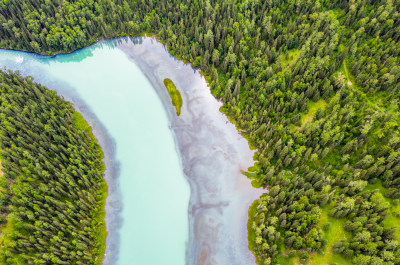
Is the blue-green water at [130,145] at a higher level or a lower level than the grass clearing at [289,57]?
lower

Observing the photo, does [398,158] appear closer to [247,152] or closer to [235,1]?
[247,152]

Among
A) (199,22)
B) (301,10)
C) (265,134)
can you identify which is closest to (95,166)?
(265,134)

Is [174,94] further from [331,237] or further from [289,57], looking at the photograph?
[331,237]

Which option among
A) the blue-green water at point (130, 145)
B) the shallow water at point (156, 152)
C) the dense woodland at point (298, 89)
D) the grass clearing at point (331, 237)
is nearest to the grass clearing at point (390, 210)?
the dense woodland at point (298, 89)

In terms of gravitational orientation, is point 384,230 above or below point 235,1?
below

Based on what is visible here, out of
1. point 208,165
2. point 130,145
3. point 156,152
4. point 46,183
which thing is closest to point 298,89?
point 208,165

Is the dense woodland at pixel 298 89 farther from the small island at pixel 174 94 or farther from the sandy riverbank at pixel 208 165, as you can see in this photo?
the small island at pixel 174 94

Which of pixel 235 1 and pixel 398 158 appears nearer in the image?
pixel 398 158
